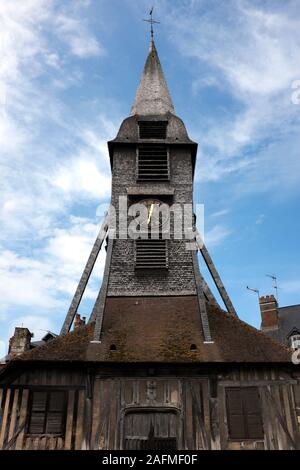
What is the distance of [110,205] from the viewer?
14.7 metres

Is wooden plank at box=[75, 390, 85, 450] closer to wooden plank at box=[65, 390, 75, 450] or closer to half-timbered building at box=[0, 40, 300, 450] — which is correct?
half-timbered building at box=[0, 40, 300, 450]

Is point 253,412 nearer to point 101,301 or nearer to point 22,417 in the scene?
point 101,301

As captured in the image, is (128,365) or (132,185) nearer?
(128,365)

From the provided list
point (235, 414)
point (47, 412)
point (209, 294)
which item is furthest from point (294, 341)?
point (47, 412)

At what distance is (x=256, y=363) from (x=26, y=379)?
521 centimetres

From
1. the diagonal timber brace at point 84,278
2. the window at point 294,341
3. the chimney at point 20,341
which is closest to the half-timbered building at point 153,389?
the diagonal timber brace at point 84,278

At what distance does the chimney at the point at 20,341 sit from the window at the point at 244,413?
36.2ft

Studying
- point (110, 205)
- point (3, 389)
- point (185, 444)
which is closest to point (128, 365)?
point (185, 444)

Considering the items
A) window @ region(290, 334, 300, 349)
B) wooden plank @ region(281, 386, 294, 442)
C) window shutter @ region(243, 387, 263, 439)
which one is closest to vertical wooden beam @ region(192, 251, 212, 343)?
window shutter @ region(243, 387, 263, 439)

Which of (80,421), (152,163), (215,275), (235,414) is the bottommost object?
(80,421)

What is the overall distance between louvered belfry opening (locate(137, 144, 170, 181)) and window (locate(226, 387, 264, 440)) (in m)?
7.42

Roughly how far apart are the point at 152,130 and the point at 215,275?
229 inches

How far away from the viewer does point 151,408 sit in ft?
33.0
